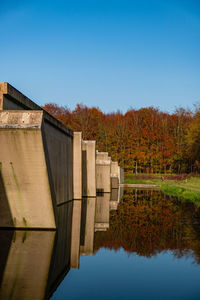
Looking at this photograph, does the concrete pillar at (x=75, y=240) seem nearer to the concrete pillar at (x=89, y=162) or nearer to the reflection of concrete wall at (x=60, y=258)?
the reflection of concrete wall at (x=60, y=258)

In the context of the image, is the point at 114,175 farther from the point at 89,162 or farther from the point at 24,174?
the point at 24,174

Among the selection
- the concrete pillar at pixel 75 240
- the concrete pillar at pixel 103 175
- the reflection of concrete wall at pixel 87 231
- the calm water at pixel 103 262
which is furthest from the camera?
the concrete pillar at pixel 103 175

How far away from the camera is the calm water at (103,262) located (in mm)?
4277

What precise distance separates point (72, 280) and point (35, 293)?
30.8 inches

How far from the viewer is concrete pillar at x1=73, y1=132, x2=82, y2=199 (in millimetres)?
17797

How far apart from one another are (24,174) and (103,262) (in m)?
3.18

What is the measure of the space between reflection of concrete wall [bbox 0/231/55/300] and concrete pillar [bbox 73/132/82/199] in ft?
32.8

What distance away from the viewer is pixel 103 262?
5.81 m

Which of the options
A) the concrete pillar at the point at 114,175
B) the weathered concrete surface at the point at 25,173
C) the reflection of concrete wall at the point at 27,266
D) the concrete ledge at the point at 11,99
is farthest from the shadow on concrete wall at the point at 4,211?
the concrete pillar at the point at 114,175

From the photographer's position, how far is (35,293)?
4.05 m

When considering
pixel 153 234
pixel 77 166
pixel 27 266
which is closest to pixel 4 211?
pixel 27 266

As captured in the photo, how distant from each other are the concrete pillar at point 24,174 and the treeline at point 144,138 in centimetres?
4141

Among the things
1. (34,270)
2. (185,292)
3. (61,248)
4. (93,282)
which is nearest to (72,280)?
(93,282)

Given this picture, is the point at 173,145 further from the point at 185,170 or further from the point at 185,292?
the point at 185,292
